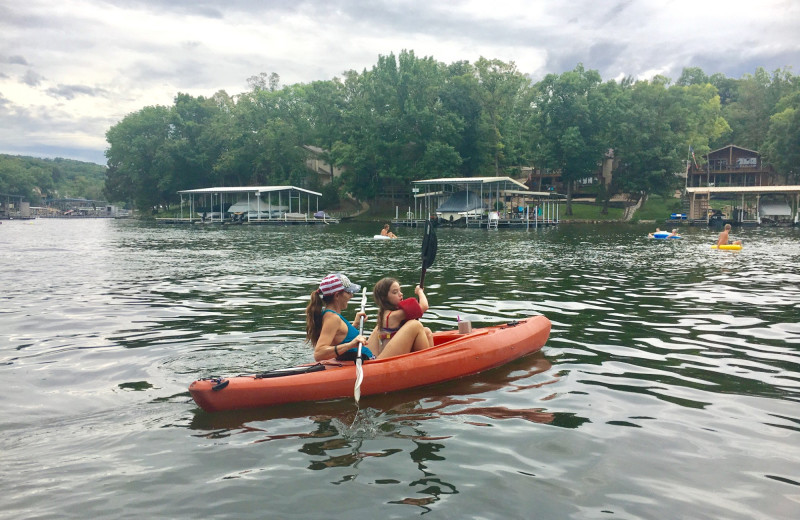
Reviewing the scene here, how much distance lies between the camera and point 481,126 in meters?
70.6

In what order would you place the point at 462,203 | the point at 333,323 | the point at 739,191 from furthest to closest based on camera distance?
the point at 462,203, the point at 739,191, the point at 333,323

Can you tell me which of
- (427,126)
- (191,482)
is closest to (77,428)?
(191,482)

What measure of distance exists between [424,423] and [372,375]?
1.07m

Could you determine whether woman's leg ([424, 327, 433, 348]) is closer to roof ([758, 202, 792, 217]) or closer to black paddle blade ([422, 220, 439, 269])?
black paddle blade ([422, 220, 439, 269])

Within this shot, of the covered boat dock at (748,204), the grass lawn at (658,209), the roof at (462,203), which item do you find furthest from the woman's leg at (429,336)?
the grass lawn at (658,209)

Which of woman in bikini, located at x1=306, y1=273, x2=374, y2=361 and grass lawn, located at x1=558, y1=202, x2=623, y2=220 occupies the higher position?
grass lawn, located at x1=558, y1=202, x2=623, y2=220

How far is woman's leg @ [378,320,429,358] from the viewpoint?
7.93m

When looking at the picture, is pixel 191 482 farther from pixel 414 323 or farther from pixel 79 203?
pixel 79 203

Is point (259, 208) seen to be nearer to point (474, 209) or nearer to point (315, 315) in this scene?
point (474, 209)

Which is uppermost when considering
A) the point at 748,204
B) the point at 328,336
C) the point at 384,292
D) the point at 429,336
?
the point at 748,204

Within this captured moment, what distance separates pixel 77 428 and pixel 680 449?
244 inches

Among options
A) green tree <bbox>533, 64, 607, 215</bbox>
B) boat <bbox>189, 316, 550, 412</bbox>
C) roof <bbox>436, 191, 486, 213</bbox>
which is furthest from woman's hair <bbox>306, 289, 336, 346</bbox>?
green tree <bbox>533, 64, 607, 215</bbox>

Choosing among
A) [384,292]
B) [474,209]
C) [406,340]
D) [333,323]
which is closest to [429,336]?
[406,340]

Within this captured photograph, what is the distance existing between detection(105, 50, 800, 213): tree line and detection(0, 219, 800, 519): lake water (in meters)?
57.0
